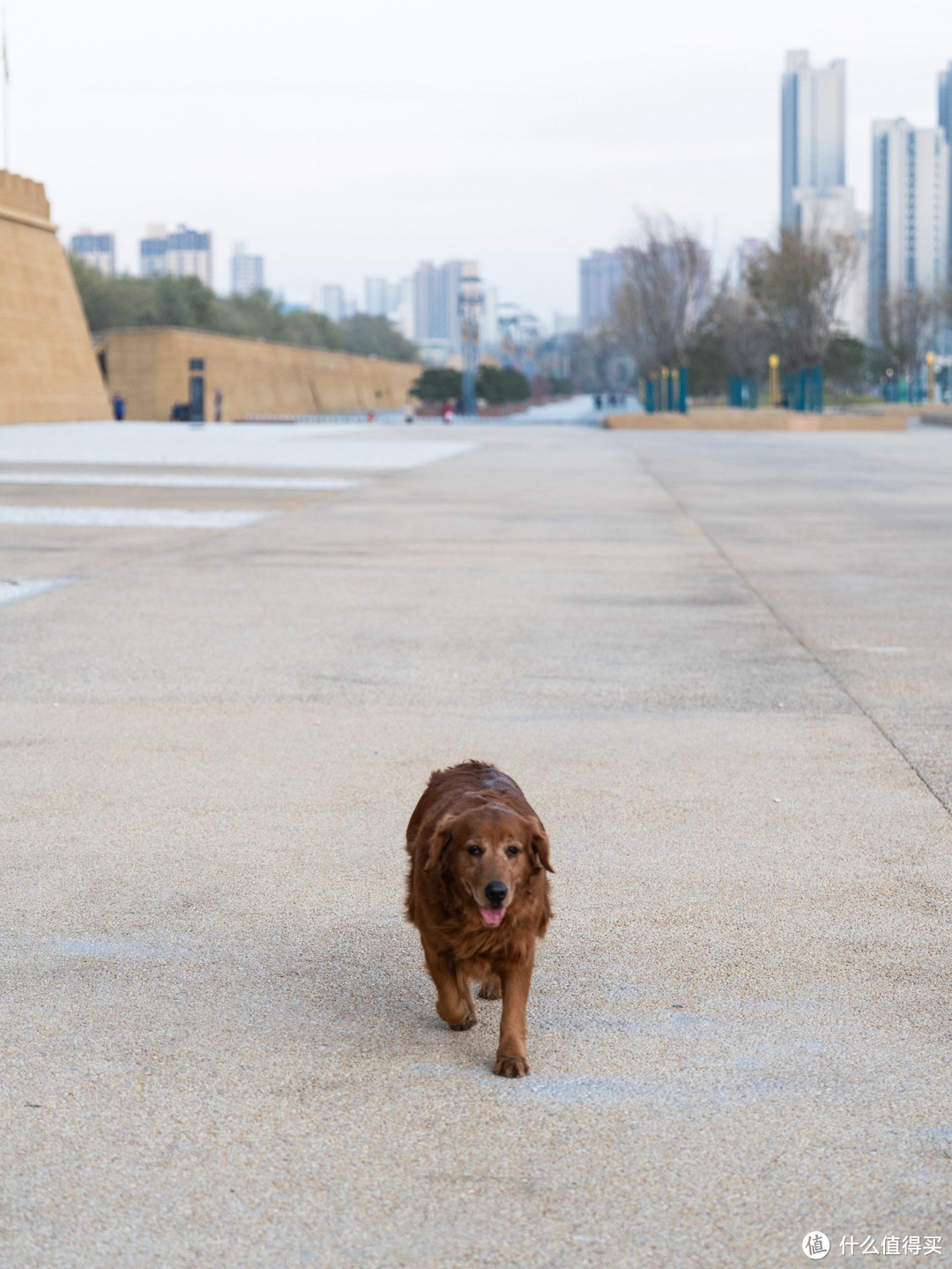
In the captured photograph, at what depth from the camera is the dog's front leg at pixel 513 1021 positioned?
3350 millimetres

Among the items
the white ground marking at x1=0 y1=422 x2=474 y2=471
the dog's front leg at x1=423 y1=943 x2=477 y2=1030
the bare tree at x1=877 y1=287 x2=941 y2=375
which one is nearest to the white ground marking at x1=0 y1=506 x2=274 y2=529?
the white ground marking at x1=0 y1=422 x2=474 y2=471

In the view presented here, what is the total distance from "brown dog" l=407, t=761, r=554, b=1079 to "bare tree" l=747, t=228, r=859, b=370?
67494 mm

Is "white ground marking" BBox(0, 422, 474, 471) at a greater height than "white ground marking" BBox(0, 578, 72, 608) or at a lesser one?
greater

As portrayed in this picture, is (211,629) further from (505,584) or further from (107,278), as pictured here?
(107,278)

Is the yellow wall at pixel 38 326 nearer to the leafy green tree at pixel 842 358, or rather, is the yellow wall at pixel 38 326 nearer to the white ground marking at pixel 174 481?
the white ground marking at pixel 174 481

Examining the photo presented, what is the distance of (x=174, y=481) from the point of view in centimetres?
2589

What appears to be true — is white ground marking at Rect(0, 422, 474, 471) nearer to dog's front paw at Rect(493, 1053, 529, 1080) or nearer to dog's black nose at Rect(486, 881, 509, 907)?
dog's front paw at Rect(493, 1053, 529, 1080)

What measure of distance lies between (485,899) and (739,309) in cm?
10130

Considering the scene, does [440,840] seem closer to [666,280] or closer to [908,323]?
[666,280]

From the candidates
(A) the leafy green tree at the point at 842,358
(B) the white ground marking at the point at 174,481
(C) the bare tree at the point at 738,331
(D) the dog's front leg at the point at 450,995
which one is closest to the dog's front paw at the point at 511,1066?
(D) the dog's front leg at the point at 450,995

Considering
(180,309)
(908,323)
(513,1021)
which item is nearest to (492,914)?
(513,1021)

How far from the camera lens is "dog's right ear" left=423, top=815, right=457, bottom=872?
331cm

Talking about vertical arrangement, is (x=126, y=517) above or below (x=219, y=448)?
below

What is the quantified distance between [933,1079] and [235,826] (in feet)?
8.96
